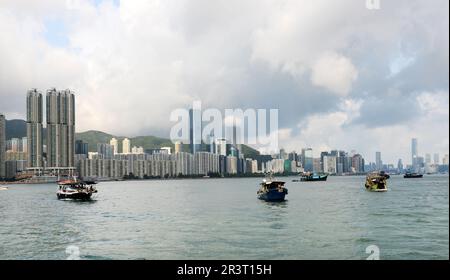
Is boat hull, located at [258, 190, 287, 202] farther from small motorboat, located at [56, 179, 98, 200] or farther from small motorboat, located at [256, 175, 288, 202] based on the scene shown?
small motorboat, located at [56, 179, 98, 200]

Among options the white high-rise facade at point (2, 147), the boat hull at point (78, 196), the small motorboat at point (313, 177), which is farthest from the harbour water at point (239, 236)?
the small motorboat at point (313, 177)

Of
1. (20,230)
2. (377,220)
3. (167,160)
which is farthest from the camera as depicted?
(167,160)

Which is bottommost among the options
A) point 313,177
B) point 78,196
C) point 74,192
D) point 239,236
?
point 313,177

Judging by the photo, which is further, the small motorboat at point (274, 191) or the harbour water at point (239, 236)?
the small motorboat at point (274, 191)

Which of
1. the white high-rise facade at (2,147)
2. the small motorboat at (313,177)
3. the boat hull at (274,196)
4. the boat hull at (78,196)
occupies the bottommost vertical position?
the small motorboat at (313,177)

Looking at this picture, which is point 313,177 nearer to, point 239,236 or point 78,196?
point 78,196

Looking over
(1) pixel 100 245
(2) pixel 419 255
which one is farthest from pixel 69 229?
(2) pixel 419 255

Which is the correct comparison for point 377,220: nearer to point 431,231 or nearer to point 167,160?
point 431,231

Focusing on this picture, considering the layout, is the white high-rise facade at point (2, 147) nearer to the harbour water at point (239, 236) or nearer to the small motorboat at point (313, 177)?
the harbour water at point (239, 236)

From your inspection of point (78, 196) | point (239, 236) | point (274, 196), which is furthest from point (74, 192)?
Result: point (239, 236)

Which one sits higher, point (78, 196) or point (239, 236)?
point (239, 236)

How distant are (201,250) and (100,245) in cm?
397
